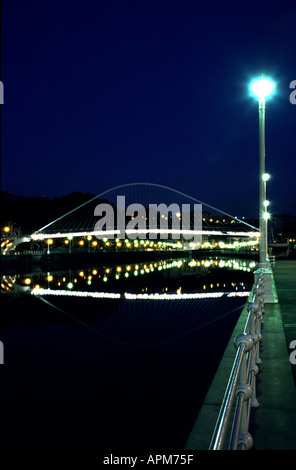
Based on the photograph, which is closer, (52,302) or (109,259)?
(52,302)

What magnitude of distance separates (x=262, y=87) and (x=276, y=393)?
32.9ft

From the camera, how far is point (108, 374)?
802 centimetres

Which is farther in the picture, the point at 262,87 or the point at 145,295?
the point at 145,295

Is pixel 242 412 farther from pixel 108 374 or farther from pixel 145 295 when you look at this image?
pixel 145 295

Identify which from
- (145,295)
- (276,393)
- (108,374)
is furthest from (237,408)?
(145,295)

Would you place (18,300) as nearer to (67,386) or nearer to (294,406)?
(67,386)

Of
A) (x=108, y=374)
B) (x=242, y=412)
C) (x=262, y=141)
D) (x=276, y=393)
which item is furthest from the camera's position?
(x=262, y=141)

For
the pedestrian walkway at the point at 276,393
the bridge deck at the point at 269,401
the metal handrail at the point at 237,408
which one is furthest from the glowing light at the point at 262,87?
the metal handrail at the point at 237,408

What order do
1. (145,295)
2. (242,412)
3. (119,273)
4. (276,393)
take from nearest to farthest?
(242,412)
(276,393)
(145,295)
(119,273)

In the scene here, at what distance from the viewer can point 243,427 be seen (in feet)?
12.1

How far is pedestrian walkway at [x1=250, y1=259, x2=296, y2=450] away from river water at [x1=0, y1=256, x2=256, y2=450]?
1100 mm

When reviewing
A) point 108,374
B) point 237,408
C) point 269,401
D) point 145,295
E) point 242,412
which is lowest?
point 145,295
